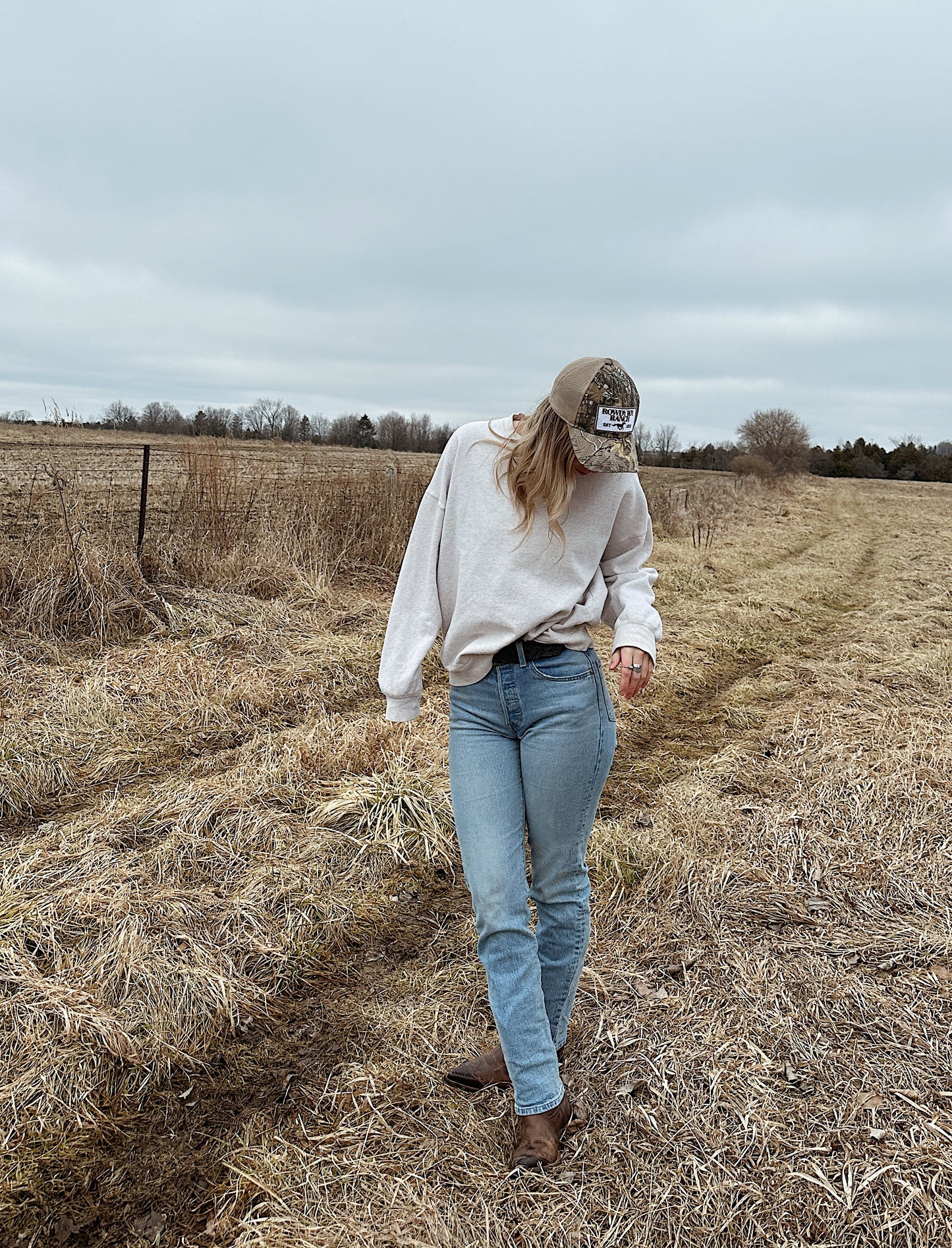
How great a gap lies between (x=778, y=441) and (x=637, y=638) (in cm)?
4501

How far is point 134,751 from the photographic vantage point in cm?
472

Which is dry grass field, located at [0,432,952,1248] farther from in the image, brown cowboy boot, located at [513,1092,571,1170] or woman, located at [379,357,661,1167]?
woman, located at [379,357,661,1167]

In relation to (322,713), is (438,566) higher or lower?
higher

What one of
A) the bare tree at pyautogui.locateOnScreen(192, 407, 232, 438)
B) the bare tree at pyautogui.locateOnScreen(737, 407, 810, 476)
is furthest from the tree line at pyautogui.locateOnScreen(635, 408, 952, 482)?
the bare tree at pyautogui.locateOnScreen(192, 407, 232, 438)

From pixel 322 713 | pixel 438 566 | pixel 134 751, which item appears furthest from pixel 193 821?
pixel 438 566

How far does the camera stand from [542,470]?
1.98 metres

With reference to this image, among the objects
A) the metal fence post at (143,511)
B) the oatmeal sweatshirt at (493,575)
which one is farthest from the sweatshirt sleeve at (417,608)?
the metal fence post at (143,511)

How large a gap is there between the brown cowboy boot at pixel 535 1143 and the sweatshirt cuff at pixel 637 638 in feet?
3.93

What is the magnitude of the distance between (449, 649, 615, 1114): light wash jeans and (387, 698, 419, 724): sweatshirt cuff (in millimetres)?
128

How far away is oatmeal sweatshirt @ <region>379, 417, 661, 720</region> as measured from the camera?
203 centimetres

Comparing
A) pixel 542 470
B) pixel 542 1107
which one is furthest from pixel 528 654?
pixel 542 1107

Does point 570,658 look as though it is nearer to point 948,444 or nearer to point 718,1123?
point 718,1123

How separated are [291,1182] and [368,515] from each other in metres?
7.63

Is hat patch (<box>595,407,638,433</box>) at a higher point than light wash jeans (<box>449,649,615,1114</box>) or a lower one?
higher
